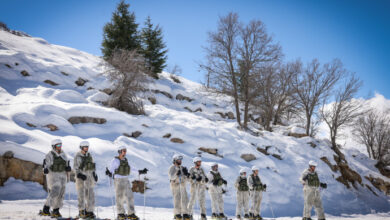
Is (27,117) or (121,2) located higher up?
(121,2)

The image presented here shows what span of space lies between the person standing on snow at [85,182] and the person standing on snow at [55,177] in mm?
340

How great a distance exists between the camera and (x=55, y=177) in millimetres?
6875

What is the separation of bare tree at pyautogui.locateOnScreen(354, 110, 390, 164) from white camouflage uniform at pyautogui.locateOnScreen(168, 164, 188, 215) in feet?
88.4

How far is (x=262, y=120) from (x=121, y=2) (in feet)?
76.1

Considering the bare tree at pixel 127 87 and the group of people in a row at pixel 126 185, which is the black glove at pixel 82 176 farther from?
the bare tree at pixel 127 87

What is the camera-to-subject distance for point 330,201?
1538 centimetres

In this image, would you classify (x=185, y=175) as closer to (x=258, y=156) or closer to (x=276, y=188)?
(x=276, y=188)

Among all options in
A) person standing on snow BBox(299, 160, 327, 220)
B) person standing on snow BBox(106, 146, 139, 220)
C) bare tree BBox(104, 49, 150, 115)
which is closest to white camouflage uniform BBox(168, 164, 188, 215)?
person standing on snow BBox(106, 146, 139, 220)

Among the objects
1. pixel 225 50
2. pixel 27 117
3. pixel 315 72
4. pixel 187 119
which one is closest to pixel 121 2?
pixel 225 50

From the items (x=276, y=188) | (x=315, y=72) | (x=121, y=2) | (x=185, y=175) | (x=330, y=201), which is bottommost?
(x=330, y=201)

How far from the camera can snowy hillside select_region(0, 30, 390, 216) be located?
37.8 ft

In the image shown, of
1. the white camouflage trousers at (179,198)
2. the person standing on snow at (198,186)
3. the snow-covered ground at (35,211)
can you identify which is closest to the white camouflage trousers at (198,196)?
the person standing on snow at (198,186)

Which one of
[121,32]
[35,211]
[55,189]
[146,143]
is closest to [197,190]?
[55,189]

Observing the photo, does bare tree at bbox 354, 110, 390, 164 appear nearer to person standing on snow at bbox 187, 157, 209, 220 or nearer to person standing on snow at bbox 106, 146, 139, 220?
person standing on snow at bbox 187, 157, 209, 220
